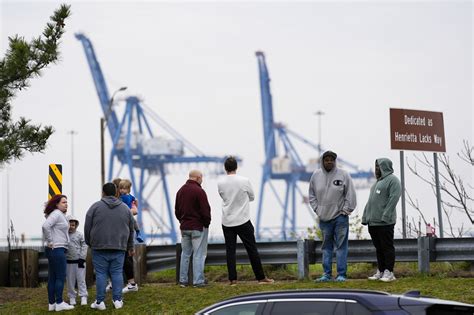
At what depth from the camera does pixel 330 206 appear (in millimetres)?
14555

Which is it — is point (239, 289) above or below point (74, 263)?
below

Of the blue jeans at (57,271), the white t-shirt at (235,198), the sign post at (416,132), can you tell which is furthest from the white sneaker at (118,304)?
the sign post at (416,132)

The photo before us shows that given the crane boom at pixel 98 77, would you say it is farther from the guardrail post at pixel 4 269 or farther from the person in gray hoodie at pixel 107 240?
the person in gray hoodie at pixel 107 240

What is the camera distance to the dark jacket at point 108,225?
1374 centimetres

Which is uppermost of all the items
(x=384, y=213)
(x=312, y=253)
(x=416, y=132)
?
(x=416, y=132)

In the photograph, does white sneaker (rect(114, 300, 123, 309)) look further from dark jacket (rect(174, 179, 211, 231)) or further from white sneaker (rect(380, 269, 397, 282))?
white sneaker (rect(380, 269, 397, 282))

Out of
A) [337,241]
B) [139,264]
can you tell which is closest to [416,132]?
[337,241]

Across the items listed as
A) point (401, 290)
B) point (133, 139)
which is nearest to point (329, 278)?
point (401, 290)

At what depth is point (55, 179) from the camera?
60.5 ft

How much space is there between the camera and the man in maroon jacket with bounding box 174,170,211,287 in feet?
49.5

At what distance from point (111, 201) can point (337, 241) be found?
10.1ft

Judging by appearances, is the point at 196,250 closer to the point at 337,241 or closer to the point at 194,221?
the point at 194,221

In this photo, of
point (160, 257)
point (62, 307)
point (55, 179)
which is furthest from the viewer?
point (55, 179)

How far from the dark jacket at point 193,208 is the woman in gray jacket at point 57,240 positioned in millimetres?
1742
